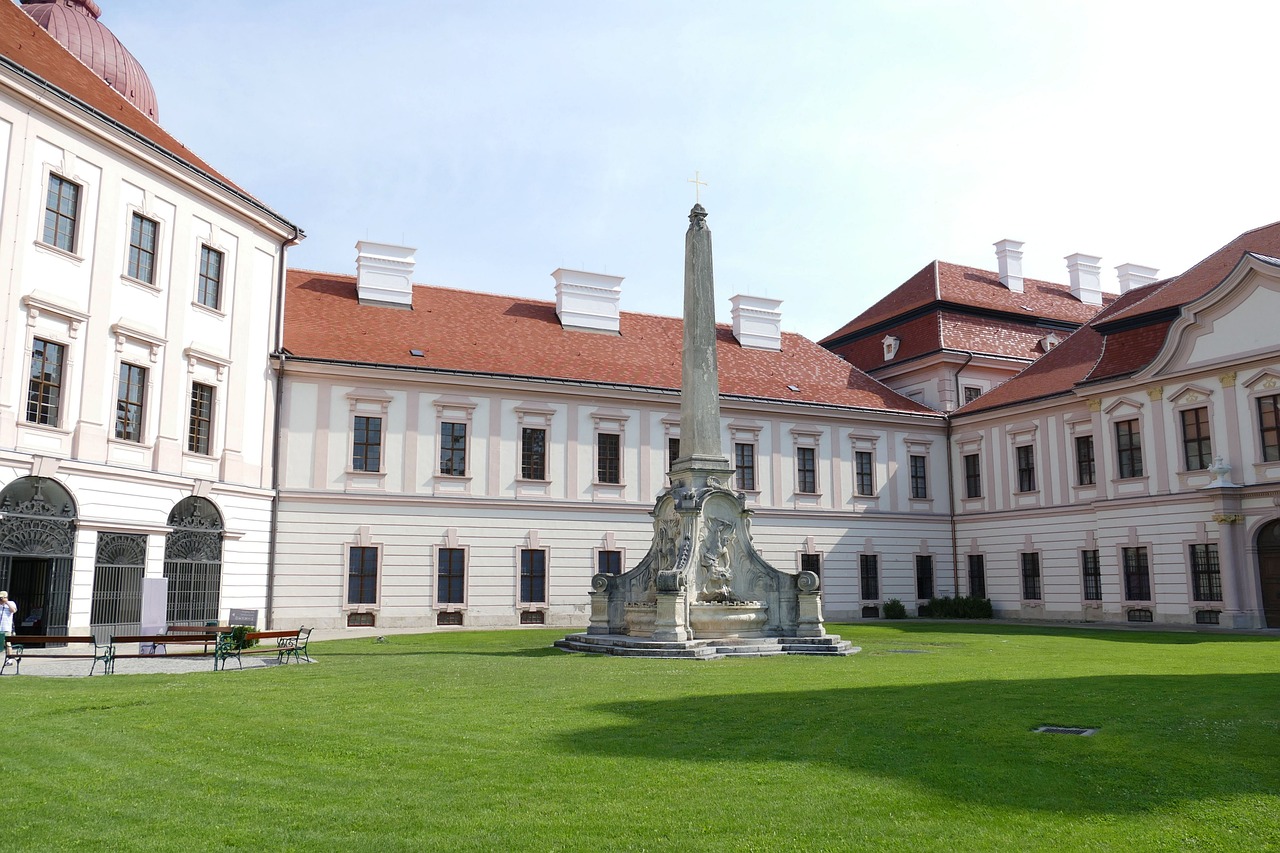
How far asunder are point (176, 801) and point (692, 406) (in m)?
13.6

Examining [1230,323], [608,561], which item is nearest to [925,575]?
[608,561]

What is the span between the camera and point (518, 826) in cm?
585

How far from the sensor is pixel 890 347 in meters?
41.5

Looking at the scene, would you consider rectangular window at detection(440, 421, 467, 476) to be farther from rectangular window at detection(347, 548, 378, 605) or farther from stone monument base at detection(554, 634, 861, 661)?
stone monument base at detection(554, 634, 861, 661)

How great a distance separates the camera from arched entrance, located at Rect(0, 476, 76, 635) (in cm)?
2027

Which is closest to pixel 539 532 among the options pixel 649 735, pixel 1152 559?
Answer: pixel 1152 559

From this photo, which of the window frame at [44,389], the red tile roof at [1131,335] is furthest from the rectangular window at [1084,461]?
the window frame at [44,389]

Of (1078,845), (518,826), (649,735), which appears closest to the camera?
(1078,845)

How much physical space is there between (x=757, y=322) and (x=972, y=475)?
9.66m

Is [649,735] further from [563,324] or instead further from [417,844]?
[563,324]

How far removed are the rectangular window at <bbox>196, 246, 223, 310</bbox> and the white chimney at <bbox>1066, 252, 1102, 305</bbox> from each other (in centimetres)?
3458

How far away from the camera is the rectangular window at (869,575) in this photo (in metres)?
36.4

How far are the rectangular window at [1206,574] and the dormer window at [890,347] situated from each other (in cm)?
1487

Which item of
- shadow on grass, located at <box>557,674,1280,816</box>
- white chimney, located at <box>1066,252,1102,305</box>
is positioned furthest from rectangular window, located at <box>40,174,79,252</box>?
white chimney, located at <box>1066,252,1102,305</box>
